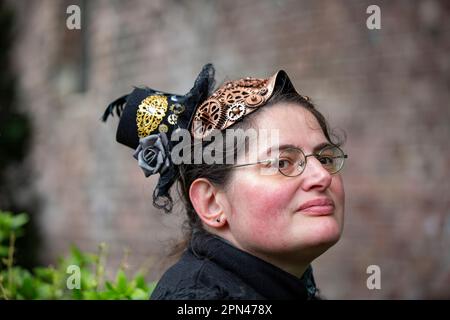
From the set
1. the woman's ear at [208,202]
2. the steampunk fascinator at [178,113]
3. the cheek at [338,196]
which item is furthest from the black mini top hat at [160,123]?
the cheek at [338,196]

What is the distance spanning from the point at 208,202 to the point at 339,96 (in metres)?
3.19

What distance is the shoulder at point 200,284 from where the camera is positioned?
205 cm

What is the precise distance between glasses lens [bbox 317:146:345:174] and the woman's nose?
8 cm

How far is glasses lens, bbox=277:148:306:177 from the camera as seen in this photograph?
2.15 m

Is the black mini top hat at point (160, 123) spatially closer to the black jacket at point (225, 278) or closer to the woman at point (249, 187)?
the woman at point (249, 187)

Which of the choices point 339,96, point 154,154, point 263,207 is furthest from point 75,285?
point 339,96

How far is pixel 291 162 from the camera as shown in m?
2.17

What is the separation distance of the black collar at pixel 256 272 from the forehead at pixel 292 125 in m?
0.37

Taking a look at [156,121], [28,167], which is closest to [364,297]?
[156,121]

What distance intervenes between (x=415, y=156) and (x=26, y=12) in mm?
7219

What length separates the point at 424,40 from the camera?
4902 mm

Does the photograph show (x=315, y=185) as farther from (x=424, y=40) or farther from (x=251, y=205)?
(x=424, y=40)

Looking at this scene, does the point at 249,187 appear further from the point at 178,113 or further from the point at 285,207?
the point at 178,113

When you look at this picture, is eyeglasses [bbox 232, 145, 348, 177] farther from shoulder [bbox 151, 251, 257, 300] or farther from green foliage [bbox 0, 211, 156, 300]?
green foliage [bbox 0, 211, 156, 300]
